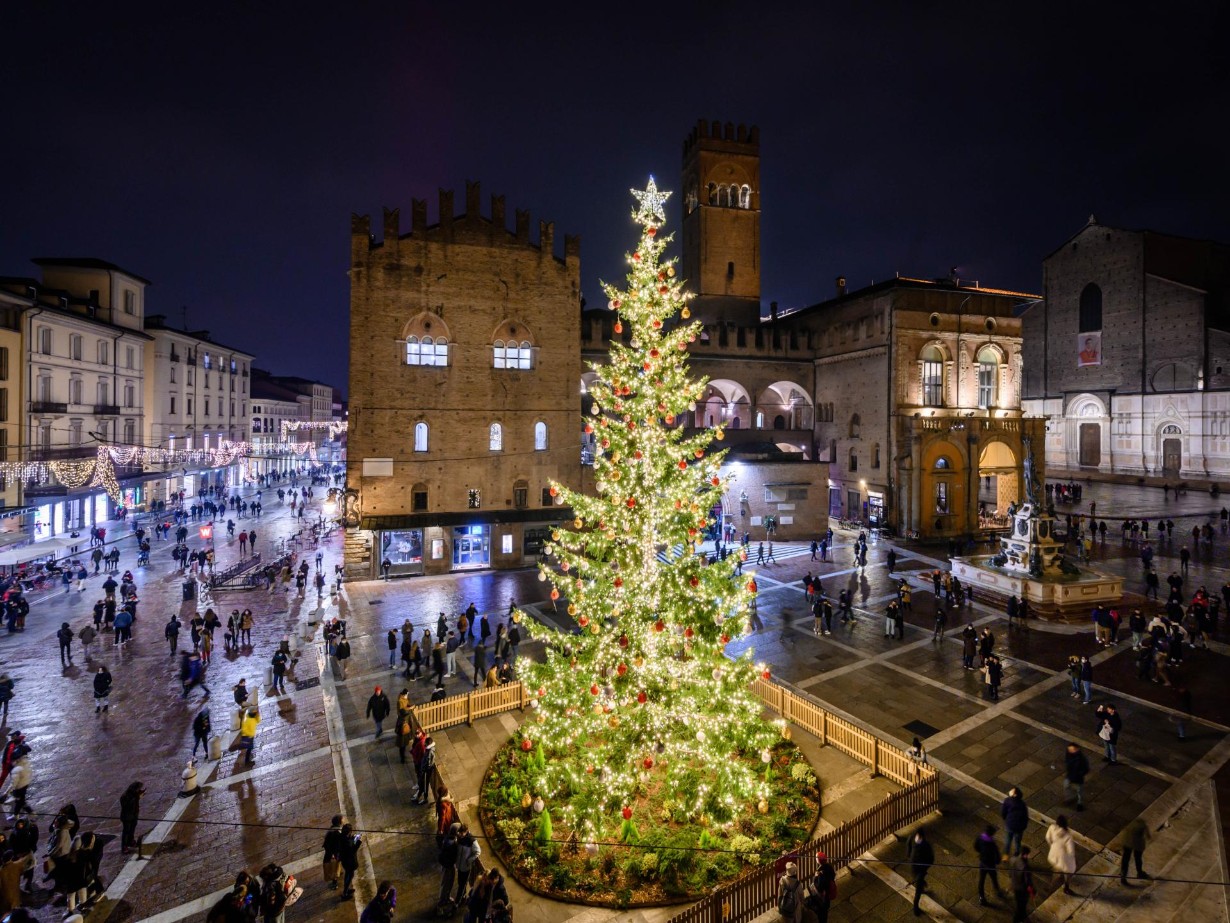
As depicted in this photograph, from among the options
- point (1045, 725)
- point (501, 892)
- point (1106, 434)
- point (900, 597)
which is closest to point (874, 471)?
point (900, 597)

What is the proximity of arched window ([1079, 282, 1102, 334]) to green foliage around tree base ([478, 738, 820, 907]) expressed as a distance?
63.9 m

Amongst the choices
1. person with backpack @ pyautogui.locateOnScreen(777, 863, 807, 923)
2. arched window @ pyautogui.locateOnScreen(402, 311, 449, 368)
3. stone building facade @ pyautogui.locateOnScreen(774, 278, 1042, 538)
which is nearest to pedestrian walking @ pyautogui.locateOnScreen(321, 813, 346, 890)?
person with backpack @ pyautogui.locateOnScreen(777, 863, 807, 923)

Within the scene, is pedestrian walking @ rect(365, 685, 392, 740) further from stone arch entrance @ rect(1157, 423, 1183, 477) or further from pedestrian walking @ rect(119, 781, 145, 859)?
stone arch entrance @ rect(1157, 423, 1183, 477)

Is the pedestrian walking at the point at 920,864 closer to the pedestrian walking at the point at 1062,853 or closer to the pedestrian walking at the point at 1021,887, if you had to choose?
the pedestrian walking at the point at 1021,887

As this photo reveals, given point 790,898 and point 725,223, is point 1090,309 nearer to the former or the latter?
point 725,223

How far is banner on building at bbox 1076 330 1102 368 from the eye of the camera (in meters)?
54.8

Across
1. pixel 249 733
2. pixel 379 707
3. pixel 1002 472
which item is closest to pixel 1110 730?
pixel 379 707

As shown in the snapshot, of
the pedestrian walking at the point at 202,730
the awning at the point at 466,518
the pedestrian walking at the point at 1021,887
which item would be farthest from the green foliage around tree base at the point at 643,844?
the awning at the point at 466,518

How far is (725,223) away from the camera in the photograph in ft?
157

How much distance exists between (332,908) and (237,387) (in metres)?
61.0

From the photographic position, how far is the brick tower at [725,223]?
1864 inches

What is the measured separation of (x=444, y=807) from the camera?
9430 millimetres

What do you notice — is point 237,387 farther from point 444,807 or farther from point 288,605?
point 444,807

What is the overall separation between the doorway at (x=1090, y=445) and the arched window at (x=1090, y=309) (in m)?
9.16
